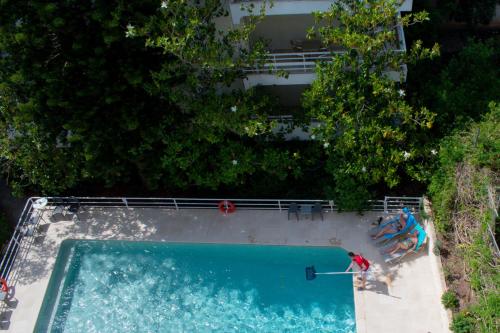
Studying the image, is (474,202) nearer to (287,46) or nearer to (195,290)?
(287,46)

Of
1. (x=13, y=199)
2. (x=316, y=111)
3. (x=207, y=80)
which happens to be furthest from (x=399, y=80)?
(x=13, y=199)

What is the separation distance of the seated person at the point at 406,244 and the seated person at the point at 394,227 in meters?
0.44

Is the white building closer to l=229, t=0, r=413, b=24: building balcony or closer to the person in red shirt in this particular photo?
l=229, t=0, r=413, b=24: building balcony

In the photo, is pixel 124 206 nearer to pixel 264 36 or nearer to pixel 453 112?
pixel 264 36

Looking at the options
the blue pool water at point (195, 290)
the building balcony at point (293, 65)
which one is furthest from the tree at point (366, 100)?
the blue pool water at point (195, 290)

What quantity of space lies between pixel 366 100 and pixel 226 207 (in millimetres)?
6535

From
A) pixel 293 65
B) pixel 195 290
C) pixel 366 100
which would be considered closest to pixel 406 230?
pixel 366 100

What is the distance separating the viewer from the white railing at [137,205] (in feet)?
67.9

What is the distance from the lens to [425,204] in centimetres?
2006

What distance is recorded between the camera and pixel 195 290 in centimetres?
1975

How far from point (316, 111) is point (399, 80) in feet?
10.2

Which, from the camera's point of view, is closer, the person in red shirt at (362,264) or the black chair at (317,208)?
the person in red shirt at (362,264)

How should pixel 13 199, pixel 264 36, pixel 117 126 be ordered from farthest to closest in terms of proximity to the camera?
1. pixel 13 199
2. pixel 264 36
3. pixel 117 126

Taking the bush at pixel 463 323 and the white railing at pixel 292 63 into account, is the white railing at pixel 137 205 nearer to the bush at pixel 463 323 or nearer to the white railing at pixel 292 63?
the bush at pixel 463 323
